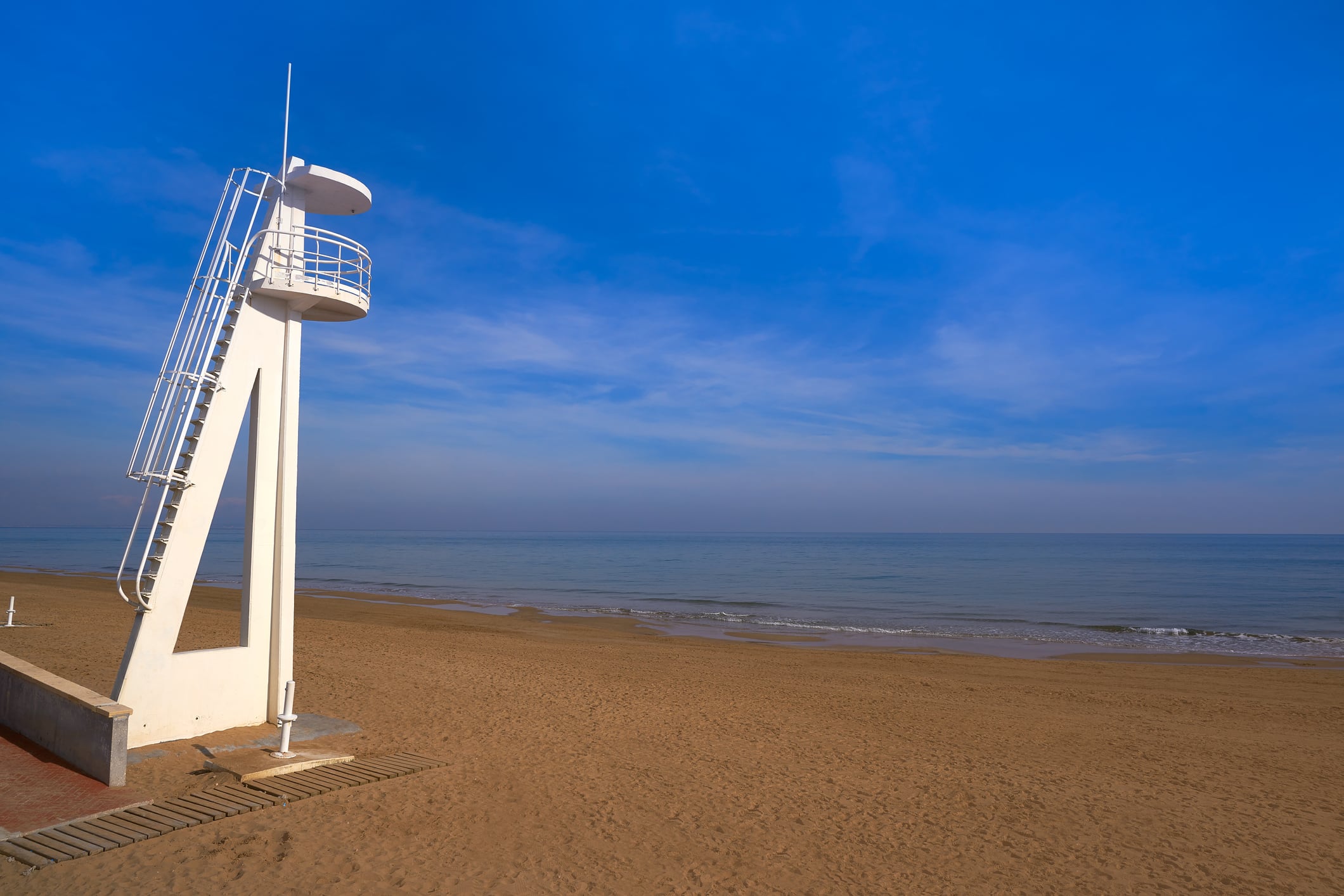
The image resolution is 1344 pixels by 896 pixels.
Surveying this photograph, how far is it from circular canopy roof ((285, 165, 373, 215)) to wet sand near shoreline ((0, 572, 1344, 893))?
5.73m

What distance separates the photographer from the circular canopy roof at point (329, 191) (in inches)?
327

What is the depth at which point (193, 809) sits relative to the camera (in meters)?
6.15

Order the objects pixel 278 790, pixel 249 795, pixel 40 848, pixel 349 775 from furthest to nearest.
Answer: pixel 349 775, pixel 278 790, pixel 249 795, pixel 40 848

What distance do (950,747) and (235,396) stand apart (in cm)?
886

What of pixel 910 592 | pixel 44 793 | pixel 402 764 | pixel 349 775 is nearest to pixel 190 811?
pixel 44 793

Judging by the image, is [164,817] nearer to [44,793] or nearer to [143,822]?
[143,822]

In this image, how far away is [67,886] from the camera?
4887mm

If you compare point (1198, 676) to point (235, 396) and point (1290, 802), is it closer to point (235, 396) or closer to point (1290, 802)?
point (1290, 802)

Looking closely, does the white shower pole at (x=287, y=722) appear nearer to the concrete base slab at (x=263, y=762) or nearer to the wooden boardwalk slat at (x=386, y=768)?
the concrete base slab at (x=263, y=762)

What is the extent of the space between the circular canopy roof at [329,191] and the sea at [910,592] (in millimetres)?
18204

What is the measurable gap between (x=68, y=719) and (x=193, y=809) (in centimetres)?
169

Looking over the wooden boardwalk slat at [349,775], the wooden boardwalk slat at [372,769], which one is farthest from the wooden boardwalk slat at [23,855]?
the wooden boardwalk slat at [372,769]

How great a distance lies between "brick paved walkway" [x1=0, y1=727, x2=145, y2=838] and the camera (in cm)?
574

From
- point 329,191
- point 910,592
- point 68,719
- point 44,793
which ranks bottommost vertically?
point 910,592
